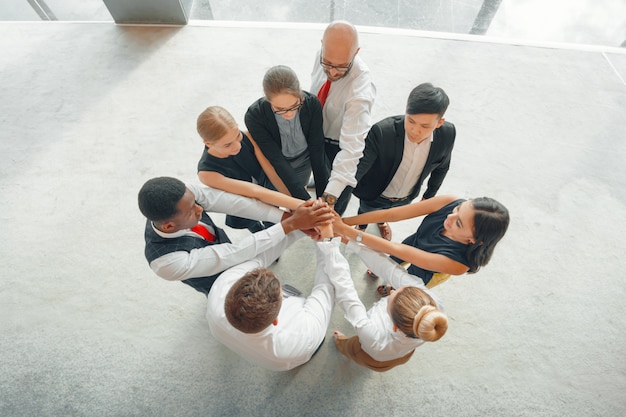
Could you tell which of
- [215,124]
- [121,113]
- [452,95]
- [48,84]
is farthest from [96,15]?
[452,95]

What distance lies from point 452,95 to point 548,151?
1.10 m

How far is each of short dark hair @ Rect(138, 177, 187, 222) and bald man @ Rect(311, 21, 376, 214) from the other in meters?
0.83

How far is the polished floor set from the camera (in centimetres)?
429

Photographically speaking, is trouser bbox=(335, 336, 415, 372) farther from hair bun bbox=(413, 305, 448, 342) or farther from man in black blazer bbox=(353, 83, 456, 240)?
man in black blazer bbox=(353, 83, 456, 240)

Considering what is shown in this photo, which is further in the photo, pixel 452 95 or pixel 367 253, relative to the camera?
pixel 452 95

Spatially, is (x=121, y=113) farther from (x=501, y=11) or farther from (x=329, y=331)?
(x=501, y=11)

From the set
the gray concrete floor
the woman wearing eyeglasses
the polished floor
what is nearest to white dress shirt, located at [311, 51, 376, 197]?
the woman wearing eyeglasses

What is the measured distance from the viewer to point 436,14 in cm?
434

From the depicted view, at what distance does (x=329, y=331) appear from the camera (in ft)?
7.65

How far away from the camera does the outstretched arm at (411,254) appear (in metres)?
1.63

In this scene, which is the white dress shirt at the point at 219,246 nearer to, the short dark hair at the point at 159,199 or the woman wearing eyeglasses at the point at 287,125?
the short dark hair at the point at 159,199

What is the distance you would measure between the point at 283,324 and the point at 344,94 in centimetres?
126

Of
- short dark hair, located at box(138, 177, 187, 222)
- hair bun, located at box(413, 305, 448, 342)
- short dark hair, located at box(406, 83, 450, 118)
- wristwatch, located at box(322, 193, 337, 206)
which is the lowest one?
wristwatch, located at box(322, 193, 337, 206)

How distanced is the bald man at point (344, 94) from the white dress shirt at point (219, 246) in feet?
1.29
